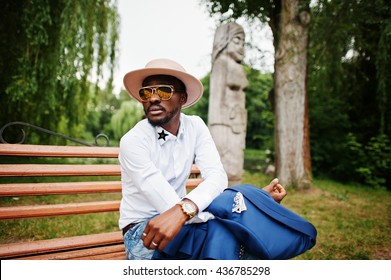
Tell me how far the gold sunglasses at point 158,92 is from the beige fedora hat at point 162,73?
3.6 inches

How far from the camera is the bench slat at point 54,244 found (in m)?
1.86

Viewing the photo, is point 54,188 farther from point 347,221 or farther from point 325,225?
point 347,221

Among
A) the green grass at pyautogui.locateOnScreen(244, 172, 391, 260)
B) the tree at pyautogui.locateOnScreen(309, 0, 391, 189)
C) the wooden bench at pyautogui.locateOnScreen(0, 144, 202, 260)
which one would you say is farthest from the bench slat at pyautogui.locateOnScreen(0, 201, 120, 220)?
the tree at pyautogui.locateOnScreen(309, 0, 391, 189)

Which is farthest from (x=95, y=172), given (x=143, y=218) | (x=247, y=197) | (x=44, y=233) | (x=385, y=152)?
(x=385, y=152)

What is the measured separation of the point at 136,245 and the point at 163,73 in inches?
38.7

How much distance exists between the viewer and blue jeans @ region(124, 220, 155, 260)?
163 centimetres

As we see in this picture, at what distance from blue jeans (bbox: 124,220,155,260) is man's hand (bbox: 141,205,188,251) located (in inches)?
9.3

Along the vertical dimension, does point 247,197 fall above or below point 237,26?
below

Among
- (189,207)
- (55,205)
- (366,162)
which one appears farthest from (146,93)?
(366,162)

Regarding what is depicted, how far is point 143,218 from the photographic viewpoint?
175 centimetres

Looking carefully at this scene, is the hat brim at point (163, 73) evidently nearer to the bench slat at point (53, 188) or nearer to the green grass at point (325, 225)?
the bench slat at point (53, 188)

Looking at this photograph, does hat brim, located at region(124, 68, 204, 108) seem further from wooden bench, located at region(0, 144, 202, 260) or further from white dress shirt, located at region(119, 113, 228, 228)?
wooden bench, located at region(0, 144, 202, 260)
